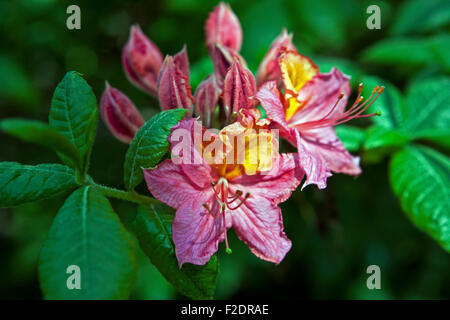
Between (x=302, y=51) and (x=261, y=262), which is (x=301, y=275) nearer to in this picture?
(x=261, y=262)

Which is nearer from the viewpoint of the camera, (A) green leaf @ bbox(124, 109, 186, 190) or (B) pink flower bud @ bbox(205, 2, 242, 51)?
(A) green leaf @ bbox(124, 109, 186, 190)

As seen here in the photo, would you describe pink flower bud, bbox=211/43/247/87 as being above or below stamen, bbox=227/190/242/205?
above

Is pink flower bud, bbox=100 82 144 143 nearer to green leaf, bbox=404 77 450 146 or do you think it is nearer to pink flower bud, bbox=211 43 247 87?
pink flower bud, bbox=211 43 247 87

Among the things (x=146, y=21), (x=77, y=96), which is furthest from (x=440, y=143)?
(x=146, y=21)

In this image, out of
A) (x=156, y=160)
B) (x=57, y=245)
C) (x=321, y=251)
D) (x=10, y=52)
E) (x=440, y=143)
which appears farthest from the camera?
(x=10, y=52)

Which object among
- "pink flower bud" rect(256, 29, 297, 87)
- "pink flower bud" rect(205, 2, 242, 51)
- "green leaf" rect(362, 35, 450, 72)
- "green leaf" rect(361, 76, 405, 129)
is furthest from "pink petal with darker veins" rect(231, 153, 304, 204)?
"green leaf" rect(362, 35, 450, 72)

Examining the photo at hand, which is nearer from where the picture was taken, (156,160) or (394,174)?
(156,160)
